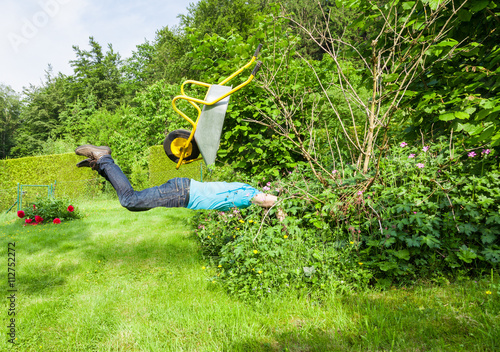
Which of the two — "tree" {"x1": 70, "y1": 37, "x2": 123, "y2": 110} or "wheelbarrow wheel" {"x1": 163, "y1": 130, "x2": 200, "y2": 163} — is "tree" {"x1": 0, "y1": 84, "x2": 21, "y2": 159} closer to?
"tree" {"x1": 70, "y1": 37, "x2": 123, "y2": 110}

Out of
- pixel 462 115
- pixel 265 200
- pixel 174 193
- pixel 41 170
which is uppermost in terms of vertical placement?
pixel 41 170

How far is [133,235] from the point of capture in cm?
532

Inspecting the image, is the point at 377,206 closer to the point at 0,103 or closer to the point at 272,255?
the point at 272,255

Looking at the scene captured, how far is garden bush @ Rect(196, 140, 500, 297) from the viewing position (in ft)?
7.62

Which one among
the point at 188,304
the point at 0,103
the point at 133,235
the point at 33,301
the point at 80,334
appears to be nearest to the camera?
the point at 80,334

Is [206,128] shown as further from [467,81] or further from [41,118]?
[41,118]

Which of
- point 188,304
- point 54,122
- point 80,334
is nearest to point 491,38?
point 188,304

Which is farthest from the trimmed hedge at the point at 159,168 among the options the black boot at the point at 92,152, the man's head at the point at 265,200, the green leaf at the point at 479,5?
the green leaf at the point at 479,5

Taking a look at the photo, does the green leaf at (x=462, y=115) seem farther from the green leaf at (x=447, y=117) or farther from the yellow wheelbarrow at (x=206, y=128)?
the yellow wheelbarrow at (x=206, y=128)

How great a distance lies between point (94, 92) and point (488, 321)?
31.8 metres

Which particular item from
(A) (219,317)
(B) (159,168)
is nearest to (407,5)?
(A) (219,317)

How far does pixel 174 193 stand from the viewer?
112 inches

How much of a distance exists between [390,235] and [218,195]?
1582 mm

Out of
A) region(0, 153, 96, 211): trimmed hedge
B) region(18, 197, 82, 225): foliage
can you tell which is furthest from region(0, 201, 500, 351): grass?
region(0, 153, 96, 211): trimmed hedge
